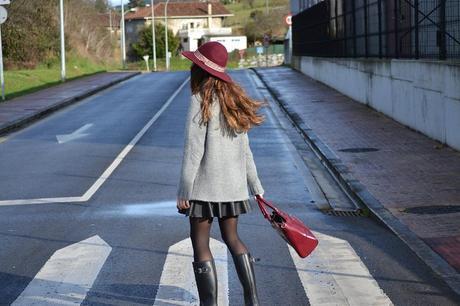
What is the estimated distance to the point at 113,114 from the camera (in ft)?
79.0

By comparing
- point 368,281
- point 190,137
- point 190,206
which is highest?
point 190,137

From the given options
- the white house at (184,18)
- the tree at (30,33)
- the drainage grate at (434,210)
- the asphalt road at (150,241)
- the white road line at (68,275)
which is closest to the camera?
the white road line at (68,275)

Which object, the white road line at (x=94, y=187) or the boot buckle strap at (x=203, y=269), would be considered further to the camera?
the white road line at (x=94, y=187)

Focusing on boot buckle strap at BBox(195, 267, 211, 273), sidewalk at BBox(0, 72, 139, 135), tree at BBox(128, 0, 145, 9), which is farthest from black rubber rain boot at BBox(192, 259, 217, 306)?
tree at BBox(128, 0, 145, 9)

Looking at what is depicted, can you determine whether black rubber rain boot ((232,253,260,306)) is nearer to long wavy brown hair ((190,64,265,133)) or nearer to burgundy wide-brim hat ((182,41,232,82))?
long wavy brown hair ((190,64,265,133))

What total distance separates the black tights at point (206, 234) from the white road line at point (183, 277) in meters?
0.78

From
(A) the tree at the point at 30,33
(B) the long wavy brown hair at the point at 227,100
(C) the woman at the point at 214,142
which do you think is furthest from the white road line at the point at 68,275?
(A) the tree at the point at 30,33

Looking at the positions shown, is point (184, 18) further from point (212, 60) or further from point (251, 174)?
point (212, 60)

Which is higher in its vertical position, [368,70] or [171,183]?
[368,70]

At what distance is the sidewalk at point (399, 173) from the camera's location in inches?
315

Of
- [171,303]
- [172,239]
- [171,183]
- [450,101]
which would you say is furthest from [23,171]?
[171,303]

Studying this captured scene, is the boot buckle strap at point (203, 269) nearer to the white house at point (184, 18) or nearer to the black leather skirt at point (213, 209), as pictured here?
the black leather skirt at point (213, 209)

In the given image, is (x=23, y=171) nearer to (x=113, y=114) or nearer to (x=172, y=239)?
(x=172, y=239)

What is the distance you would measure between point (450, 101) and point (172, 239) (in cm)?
701
